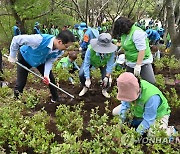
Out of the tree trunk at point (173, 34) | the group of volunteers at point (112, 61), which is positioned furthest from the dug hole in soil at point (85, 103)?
the tree trunk at point (173, 34)

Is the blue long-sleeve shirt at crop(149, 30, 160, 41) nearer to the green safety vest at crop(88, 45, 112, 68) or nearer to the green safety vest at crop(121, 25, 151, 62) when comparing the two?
the green safety vest at crop(88, 45, 112, 68)

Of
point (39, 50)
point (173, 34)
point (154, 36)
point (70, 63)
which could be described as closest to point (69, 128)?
point (39, 50)

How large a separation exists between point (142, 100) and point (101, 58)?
188cm

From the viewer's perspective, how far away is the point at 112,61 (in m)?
4.73

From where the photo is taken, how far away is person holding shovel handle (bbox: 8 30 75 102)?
3.70 meters

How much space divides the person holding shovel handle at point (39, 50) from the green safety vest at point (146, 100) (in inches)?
45.6

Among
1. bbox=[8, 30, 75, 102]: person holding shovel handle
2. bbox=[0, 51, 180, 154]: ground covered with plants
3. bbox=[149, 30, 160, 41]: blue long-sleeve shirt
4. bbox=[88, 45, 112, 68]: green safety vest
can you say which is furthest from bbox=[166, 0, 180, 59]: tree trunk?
bbox=[8, 30, 75, 102]: person holding shovel handle

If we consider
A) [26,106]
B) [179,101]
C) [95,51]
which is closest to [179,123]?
[179,101]

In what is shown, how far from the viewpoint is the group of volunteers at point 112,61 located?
9.52 feet

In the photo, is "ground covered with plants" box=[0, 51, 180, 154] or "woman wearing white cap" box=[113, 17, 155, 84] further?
"woman wearing white cap" box=[113, 17, 155, 84]

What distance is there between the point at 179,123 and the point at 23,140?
2124mm

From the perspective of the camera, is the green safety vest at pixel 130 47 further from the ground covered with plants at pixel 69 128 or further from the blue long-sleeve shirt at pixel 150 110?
the blue long-sleeve shirt at pixel 150 110

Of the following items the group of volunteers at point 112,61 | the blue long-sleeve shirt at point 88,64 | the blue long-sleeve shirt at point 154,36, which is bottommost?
the blue long-sleeve shirt at point 154,36

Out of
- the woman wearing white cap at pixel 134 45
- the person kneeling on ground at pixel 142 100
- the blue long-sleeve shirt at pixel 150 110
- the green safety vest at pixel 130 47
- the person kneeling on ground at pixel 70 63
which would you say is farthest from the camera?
the person kneeling on ground at pixel 70 63
